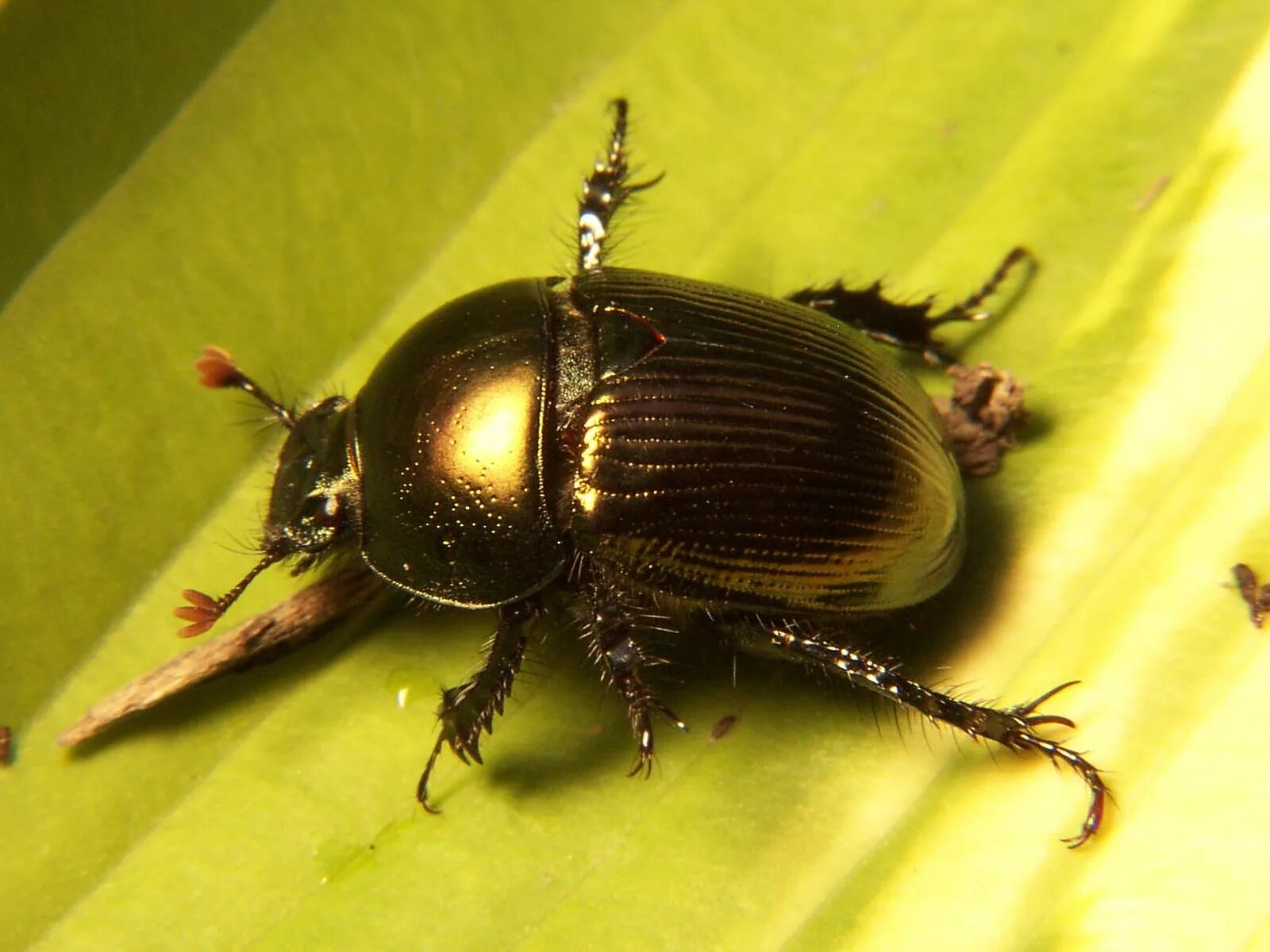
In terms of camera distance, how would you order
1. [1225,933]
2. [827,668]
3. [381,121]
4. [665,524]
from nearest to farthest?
1. [1225,933]
2. [665,524]
3. [827,668]
4. [381,121]

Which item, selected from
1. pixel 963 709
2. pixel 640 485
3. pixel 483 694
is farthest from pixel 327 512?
pixel 963 709

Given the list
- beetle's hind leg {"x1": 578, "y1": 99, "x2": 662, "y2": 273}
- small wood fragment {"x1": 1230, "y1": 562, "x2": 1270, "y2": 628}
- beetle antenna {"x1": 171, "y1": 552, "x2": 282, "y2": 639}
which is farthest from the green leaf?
beetle antenna {"x1": 171, "y1": 552, "x2": 282, "y2": 639}

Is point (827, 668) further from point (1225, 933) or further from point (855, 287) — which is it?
point (855, 287)

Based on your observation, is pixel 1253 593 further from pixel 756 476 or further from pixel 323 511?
pixel 323 511

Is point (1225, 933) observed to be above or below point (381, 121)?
below

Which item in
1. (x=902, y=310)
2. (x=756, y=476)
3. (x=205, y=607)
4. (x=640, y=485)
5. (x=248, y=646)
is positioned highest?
(x=902, y=310)

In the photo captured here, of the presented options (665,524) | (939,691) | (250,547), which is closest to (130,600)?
(250,547)

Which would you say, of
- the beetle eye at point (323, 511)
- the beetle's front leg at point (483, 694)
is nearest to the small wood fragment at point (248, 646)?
the beetle eye at point (323, 511)
